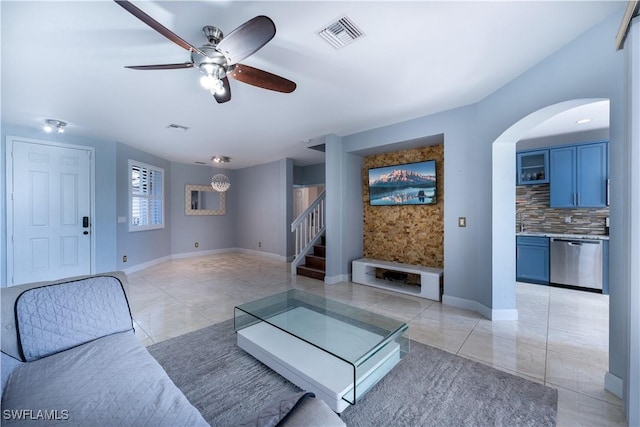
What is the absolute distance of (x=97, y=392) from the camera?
114 cm

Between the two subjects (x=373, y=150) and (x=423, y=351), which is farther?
(x=373, y=150)

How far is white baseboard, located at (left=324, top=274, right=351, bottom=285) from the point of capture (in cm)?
439

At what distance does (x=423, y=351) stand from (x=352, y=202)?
279 cm

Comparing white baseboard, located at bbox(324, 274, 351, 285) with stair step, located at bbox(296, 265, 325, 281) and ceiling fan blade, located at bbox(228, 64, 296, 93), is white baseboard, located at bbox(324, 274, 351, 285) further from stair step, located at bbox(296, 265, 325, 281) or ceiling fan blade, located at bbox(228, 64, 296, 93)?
ceiling fan blade, located at bbox(228, 64, 296, 93)

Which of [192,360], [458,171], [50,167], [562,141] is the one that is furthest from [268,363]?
[562,141]

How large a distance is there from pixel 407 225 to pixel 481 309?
1627 mm

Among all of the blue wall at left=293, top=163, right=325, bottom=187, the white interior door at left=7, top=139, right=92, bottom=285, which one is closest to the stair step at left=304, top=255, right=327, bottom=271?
the blue wall at left=293, top=163, right=325, bottom=187

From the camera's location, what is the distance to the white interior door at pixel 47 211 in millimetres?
3758

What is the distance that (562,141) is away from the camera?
438 cm

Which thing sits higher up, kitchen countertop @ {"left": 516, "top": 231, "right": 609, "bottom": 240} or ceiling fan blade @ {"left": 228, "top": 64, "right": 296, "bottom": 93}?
ceiling fan blade @ {"left": 228, "top": 64, "right": 296, "bottom": 93}

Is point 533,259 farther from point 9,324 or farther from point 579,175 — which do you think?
point 9,324

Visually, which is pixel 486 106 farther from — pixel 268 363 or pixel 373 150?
pixel 268 363

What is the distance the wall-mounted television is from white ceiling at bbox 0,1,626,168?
33.7 inches

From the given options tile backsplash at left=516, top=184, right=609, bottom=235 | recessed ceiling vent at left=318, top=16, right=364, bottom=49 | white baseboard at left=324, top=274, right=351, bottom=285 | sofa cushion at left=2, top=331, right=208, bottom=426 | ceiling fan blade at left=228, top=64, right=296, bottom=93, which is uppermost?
recessed ceiling vent at left=318, top=16, right=364, bottom=49
